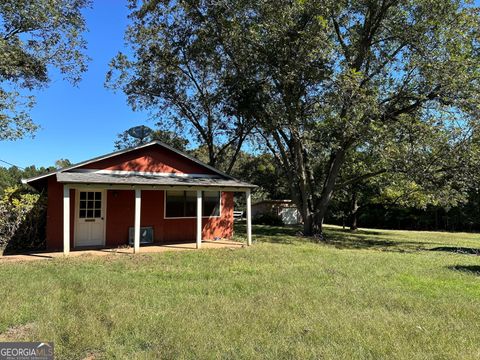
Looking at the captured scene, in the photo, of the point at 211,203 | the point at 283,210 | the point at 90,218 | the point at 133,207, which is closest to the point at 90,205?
the point at 90,218

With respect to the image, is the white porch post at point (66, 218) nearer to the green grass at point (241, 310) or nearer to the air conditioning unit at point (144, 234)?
the green grass at point (241, 310)

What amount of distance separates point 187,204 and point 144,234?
88.5 inches

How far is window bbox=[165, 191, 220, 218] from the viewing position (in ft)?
52.0

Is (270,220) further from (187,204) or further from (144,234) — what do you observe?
(144,234)

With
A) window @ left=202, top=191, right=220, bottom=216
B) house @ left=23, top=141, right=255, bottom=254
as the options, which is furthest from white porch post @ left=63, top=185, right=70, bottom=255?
window @ left=202, top=191, right=220, bottom=216

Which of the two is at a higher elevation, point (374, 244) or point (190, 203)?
point (190, 203)

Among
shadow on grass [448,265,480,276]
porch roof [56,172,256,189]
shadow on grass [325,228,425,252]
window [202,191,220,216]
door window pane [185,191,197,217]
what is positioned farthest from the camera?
shadow on grass [325,228,425,252]

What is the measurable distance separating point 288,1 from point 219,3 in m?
3.11

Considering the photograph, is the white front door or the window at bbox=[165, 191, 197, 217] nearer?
the white front door

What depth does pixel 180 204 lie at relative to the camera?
1614cm

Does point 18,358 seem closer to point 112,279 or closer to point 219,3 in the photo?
point 112,279

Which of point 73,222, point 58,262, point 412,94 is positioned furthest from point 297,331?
point 412,94

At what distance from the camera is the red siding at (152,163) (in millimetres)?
14383

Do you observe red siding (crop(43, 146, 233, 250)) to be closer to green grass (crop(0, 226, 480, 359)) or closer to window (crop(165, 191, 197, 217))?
window (crop(165, 191, 197, 217))
